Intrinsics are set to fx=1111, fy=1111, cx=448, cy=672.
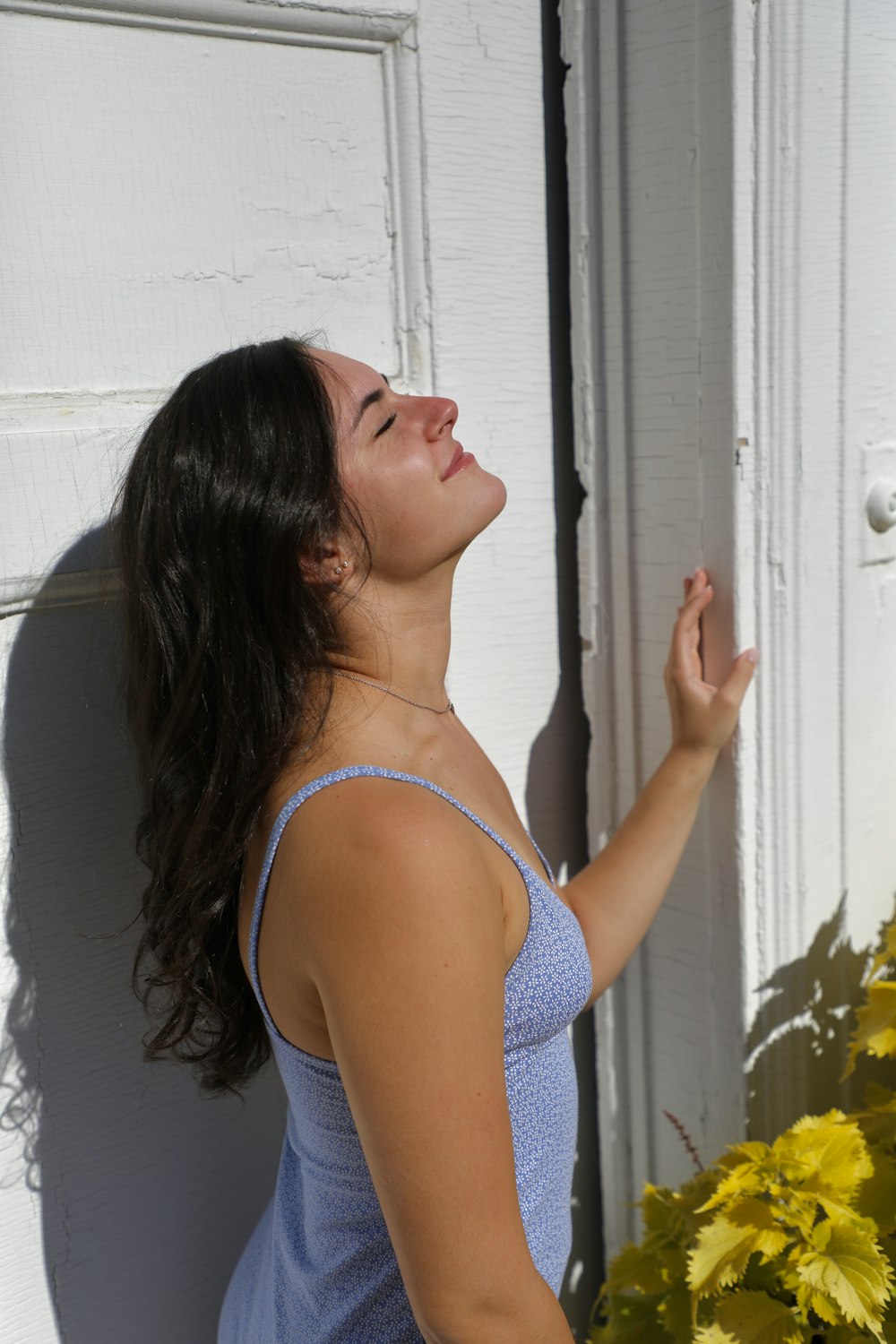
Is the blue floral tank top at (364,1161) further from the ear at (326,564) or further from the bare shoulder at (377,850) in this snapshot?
the ear at (326,564)

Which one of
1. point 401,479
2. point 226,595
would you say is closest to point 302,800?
point 226,595

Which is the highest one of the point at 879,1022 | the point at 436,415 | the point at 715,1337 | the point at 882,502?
the point at 436,415

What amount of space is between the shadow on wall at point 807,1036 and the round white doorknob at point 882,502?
475 mm

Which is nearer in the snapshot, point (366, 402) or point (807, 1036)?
point (366, 402)

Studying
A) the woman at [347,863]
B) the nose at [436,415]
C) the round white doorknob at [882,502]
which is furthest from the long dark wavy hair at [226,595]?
the round white doorknob at [882,502]

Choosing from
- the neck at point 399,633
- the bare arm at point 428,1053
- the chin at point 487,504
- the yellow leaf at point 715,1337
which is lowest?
the yellow leaf at point 715,1337

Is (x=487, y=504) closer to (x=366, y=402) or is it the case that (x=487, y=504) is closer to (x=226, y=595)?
(x=366, y=402)

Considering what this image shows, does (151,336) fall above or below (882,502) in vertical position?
above

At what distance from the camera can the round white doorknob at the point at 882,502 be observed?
1.31 m

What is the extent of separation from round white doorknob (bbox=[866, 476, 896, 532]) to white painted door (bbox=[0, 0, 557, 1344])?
1.36 ft

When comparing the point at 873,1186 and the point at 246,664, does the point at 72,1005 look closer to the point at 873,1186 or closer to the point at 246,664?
the point at 246,664

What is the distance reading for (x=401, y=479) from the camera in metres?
0.97

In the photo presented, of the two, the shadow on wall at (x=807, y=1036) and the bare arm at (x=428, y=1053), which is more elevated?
the bare arm at (x=428, y=1053)

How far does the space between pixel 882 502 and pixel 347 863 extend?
2.76 ft
